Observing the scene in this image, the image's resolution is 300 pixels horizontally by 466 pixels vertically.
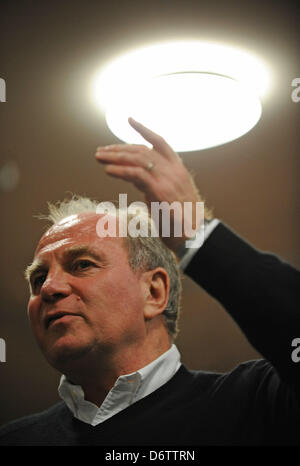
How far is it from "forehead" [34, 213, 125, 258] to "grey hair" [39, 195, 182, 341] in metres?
0.02

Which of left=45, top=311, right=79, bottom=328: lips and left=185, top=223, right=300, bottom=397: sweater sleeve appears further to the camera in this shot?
left=45, top=311, right=79, bottom=328: lips

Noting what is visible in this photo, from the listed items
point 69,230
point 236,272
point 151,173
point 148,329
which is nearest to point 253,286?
point 236,272

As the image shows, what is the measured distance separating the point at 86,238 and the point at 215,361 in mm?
361

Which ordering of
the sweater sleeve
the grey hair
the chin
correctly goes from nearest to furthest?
the sweater sleeve
the chin
the grey hair

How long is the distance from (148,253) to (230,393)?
33 centimetres

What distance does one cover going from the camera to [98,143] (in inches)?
39.9

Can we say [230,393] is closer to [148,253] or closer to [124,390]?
[124,390]

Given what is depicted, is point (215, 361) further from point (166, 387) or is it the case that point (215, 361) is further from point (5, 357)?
point (5, 357)

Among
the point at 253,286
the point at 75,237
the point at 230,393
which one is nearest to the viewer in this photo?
the point at 253,286

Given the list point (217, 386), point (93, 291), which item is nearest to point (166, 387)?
point (217, 386)

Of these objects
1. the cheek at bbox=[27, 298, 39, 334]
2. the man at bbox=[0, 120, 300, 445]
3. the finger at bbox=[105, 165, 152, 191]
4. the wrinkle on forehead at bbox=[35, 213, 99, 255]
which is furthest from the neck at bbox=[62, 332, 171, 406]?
the finger at bbox=[105, 165, 152, 191]

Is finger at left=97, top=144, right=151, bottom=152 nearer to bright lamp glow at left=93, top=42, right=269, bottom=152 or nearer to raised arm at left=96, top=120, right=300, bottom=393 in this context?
raised arm at left=96, top=120, right=300, bottom=393

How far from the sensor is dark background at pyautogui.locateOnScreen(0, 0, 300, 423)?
948mm

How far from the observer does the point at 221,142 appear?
1.00 meters
